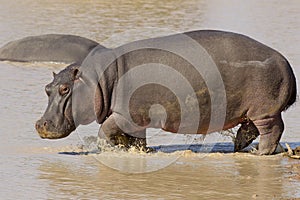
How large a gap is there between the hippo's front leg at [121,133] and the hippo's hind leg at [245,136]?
2.96ft

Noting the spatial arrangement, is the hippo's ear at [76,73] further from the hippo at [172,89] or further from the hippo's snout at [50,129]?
the hippo's snout at [50,129]

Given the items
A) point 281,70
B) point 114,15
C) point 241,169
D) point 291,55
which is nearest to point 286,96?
point 281,70

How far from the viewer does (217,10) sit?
19641 millimetres

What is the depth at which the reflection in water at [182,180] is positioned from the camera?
22.4ft

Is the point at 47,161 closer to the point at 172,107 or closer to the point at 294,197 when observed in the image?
the point at 172,107

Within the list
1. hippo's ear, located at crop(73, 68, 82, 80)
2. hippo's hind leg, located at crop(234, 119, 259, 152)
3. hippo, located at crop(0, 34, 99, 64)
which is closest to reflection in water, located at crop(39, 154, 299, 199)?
hippo's hind leg, located at crop(234, 119, 259, 152)

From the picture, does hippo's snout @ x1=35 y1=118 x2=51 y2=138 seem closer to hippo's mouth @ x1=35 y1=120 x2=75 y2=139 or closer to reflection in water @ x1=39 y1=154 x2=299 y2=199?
hippo's mouth @ x1=35 y1=120 x2=75 y2=139

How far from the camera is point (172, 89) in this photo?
791 cm

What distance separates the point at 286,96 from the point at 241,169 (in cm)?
88

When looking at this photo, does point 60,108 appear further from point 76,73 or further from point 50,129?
point 76,73

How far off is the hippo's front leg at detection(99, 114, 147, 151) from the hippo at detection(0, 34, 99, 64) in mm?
4552

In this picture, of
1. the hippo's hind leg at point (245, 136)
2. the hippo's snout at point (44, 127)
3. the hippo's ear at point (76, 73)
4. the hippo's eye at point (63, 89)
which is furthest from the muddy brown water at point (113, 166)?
the hippo's ear at point (76, 73)

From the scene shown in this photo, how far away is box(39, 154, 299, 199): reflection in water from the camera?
6816 millimetres

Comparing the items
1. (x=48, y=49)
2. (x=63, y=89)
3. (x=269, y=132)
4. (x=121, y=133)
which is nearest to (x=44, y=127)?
(x=63, y=89)
